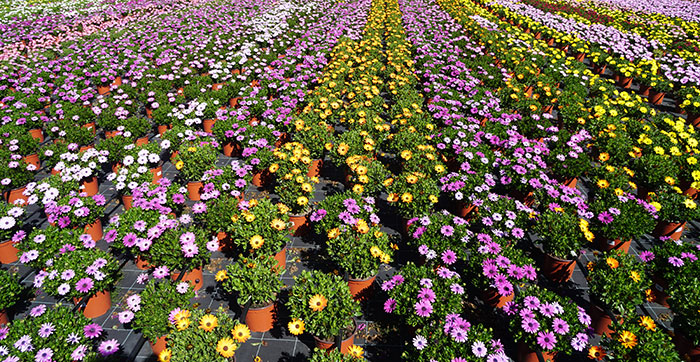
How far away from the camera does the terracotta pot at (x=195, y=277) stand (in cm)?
658

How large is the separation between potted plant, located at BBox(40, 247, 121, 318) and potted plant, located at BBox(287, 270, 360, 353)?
3.38 metres

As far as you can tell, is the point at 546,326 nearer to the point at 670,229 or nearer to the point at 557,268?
the point at 557,268

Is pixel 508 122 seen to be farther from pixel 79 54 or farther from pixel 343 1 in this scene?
pixel 343 1

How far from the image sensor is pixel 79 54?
16.3 meters

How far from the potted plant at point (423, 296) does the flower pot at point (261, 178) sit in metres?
5.35

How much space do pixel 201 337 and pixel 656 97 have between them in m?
20.2

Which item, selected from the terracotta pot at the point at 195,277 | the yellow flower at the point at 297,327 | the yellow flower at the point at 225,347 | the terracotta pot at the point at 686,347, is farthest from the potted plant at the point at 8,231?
the terracotta pot at the point at 686,347

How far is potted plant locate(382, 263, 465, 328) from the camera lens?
5.18 m

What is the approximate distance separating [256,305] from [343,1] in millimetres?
32613

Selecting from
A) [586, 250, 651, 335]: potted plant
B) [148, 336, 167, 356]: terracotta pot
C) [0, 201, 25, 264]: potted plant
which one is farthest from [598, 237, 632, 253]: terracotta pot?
[0, 201, 25, 264]: potted plant

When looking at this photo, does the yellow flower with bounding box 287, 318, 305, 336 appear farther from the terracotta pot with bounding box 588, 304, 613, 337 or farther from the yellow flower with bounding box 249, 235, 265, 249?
the terracotta pot with bounding box 588, 304, 613, 337

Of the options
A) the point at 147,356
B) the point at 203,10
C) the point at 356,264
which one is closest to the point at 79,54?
the point at 203,10

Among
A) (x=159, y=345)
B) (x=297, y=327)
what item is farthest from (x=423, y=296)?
(x=159, y=345)

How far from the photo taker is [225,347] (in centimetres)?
457
